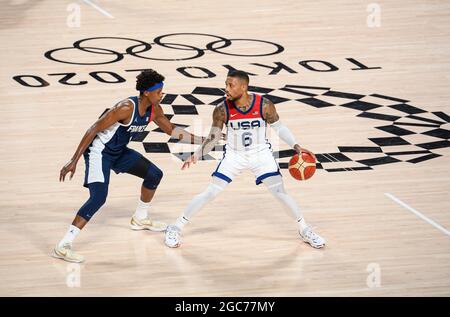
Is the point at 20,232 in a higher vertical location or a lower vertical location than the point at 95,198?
lower

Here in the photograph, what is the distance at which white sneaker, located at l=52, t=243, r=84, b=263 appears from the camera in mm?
7473

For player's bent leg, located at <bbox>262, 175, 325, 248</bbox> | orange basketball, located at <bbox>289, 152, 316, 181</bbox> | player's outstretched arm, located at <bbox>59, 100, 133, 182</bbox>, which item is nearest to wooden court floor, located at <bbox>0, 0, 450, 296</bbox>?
player's bent leg, located at <bbox>262, 175, 325, 248</bbox>

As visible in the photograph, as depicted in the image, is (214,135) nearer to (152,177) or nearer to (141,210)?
(152,177)

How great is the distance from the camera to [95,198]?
7.42m

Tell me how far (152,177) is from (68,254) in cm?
99

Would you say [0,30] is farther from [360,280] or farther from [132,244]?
[360,280]

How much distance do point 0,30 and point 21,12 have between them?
4.14ft

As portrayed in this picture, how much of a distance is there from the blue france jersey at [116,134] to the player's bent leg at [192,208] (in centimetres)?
75

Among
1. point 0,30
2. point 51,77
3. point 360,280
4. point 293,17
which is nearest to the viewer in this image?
point 360,280

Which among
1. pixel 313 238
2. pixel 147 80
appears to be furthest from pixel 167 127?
pixel 313 238

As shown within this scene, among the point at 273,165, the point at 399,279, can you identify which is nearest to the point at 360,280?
the point at 399,279

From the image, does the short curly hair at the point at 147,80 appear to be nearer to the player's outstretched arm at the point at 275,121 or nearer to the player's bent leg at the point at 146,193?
the player's bent leg at the point at 146,193

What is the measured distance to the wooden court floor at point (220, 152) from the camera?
7.38m

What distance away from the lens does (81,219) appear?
7.45m
